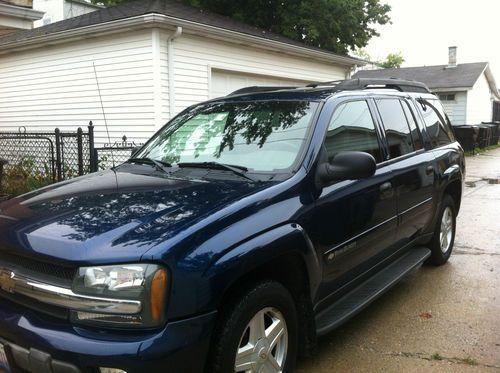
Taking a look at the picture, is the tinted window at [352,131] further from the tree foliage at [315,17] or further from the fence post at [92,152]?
the tree foliage at [315,17]

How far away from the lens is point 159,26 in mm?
9438

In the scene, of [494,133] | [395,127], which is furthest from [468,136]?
[395,127]

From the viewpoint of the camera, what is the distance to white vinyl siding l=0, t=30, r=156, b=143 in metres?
10.0

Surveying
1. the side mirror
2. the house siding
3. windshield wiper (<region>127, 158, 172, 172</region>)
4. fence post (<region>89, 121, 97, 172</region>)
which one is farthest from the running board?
the house siding

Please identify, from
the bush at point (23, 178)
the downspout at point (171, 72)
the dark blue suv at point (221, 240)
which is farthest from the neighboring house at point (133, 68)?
the dark blue suv at point (221, 240)

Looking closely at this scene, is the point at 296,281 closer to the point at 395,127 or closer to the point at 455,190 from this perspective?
the point at 395,127

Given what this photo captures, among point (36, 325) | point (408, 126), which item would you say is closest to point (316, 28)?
point (408, 126)

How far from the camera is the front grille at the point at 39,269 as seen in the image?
2.33 m

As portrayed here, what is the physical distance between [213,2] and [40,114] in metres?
8.14

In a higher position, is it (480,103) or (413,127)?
(480,103)

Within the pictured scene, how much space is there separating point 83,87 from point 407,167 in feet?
28.5

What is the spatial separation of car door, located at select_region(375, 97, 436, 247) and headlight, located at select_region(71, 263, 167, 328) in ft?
8.16

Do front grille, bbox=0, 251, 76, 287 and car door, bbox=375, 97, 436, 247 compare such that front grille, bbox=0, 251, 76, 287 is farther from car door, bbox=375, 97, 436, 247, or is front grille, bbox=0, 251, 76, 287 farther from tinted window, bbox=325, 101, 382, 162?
car door, bbox=375, 97, 436, 247

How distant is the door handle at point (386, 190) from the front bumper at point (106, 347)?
2001mm
